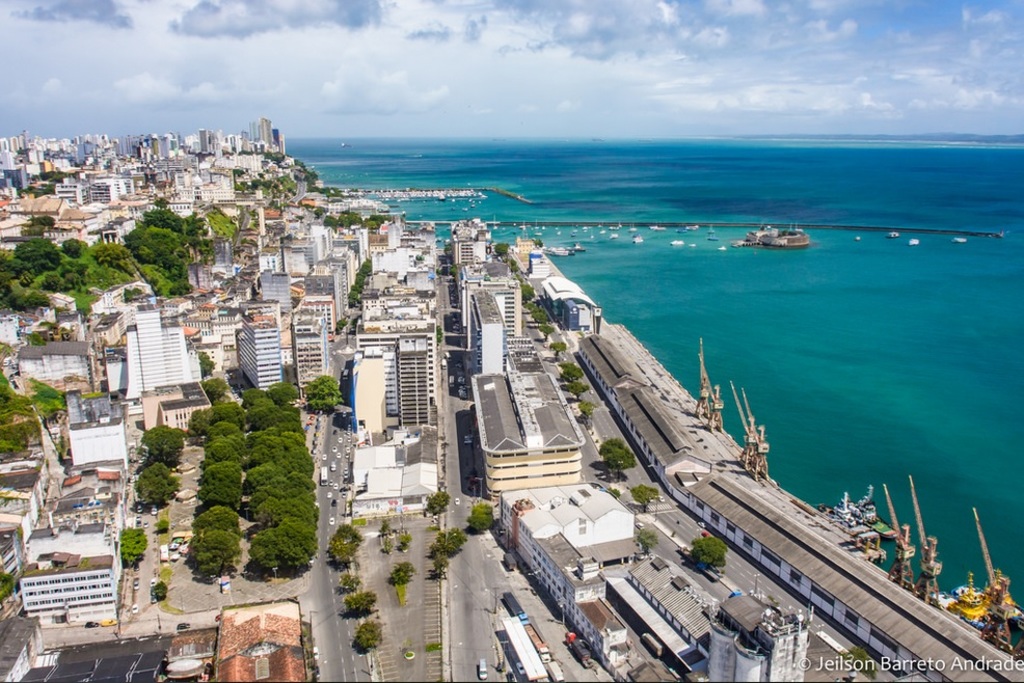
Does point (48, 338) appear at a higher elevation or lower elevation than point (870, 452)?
higher

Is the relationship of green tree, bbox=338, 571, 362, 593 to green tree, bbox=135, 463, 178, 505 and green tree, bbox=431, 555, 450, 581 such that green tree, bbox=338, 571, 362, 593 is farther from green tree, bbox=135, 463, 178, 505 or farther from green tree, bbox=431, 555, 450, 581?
green tree, bbox=135, 463, 178, 505

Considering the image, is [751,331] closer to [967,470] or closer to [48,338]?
[967,470]

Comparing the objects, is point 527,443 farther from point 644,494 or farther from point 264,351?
point 264,351

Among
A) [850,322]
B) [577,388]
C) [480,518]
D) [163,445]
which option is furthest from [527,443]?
[850,322]

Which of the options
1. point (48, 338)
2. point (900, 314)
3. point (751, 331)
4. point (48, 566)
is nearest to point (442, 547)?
point (48, 566)

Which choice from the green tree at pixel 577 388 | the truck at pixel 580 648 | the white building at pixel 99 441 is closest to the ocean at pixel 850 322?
the green tree at pixel 577 388

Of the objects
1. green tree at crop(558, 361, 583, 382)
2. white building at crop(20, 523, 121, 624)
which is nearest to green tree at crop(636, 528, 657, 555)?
green tree at crop(558, 361, 583, 382)

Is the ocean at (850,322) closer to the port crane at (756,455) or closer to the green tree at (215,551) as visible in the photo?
the port crane at (756,455)
